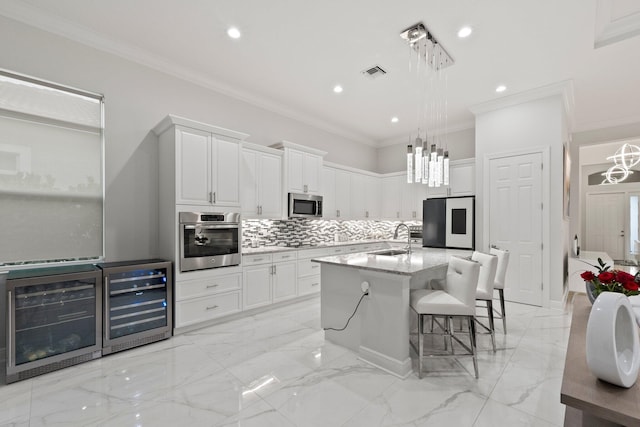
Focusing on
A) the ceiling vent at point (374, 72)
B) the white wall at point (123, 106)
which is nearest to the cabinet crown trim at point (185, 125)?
the white wall at point (123, 106)

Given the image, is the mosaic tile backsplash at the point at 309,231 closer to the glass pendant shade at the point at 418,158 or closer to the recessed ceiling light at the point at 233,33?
the recessed ceiling light at the point at 233,33

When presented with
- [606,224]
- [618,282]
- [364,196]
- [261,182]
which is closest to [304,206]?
[261,182]

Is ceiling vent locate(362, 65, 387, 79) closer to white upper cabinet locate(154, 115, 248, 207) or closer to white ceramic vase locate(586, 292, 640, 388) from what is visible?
white upper cabinet locate(154, 115, 248, 207)

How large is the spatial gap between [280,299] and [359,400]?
229cm

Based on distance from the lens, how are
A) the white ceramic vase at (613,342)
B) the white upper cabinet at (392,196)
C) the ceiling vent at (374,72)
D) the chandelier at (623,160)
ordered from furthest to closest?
the white upper cabinet at (392,196) → the chandelier at (623,160) → the ceiling vent at (374,72) → the white ceramic vase at (613,342)

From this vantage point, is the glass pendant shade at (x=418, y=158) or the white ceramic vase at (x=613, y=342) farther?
the glass pendant shade at (x=418, y=158)

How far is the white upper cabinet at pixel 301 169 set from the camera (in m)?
4.51

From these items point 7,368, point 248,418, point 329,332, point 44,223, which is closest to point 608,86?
point 329,332

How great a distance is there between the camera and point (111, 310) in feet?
8.96

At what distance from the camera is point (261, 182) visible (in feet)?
13.8

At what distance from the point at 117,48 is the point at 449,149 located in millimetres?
5713

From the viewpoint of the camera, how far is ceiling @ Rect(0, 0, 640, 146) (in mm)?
2604

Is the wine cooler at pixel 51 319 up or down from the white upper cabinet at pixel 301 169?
down

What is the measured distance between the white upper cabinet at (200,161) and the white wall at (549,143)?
162 inches
